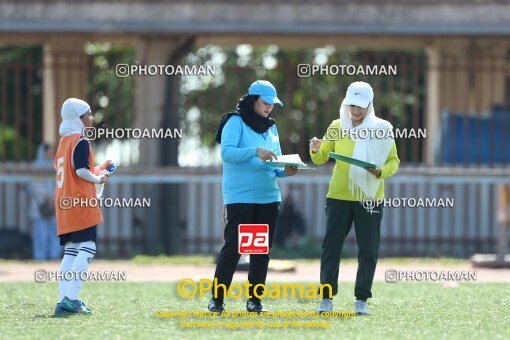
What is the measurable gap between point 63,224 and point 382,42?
11.6m

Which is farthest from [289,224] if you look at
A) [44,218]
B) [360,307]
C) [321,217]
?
[360,307]

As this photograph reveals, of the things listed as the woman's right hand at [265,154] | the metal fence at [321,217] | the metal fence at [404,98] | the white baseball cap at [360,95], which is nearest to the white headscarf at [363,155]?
the white baseball cap at [360,95]

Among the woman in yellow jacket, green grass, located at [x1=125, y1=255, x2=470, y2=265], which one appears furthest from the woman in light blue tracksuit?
green grass, located at [x1=125, y1=255, x2=470, y2=265]

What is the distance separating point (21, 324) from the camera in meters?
9.45

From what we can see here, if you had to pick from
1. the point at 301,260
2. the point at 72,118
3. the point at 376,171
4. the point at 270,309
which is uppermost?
the point at 72,118

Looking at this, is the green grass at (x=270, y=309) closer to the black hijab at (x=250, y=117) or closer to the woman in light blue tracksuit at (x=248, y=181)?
the woman in light blue tracksuit at (x=248, y=181)

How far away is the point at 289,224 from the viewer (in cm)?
1955

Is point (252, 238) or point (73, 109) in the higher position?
point (73, 109)

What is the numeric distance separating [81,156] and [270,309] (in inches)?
75.8

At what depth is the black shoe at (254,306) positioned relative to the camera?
393 inches

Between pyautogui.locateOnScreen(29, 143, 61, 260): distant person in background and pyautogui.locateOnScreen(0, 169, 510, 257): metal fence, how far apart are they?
600mm

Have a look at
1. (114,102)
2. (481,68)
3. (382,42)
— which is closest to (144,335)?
(481,68)

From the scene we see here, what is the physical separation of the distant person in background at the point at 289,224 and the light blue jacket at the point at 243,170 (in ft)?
30.8

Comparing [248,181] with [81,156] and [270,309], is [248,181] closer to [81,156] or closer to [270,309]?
[270,309]
